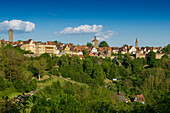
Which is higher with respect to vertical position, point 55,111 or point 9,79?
point 9,79

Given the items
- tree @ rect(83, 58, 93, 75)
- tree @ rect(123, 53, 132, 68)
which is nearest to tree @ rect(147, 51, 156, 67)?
tree @ rect(123, 53, 132, 68)

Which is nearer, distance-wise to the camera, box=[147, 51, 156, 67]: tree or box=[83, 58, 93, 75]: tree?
box=[83, 58, 93, 75]: tree

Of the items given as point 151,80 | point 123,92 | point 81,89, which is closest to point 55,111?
point 81,89

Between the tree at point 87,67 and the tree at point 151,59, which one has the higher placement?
the tree at point 151,59

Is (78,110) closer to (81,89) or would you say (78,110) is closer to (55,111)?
(55,111)

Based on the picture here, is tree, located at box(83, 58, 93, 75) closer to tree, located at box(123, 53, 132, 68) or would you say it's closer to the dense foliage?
the dense foliage

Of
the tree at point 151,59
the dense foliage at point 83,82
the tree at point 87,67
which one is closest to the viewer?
the dense foliage at point 83,82

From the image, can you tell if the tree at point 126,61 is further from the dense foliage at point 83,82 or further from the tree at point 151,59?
the tree at point 151,59

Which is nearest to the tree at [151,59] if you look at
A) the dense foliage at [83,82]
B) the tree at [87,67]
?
the dense foliage at [83,82]

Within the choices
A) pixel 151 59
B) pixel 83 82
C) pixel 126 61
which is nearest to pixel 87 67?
pixel 83 82
